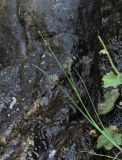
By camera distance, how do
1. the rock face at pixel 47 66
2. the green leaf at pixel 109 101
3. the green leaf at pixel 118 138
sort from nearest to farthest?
1. the green leaf at pixel 118 138
2. the green leaf at pixel 109 101
3. the rock face at pixel 47 66

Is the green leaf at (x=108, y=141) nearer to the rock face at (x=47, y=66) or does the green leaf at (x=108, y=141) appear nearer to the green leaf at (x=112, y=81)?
the rock face at (x=47, y=66)

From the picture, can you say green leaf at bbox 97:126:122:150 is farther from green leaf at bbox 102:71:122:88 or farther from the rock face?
green leaf at bbox 102:71:122:88

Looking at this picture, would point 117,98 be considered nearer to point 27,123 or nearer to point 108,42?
point 108,42

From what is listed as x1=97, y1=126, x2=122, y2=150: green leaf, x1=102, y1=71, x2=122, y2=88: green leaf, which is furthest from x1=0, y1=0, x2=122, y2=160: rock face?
x1=102, y1=71, x2=122, y2=88: green leaf

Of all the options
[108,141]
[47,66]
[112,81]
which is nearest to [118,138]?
[108,141]

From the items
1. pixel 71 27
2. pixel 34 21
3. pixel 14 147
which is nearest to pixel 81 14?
pixel 71 27

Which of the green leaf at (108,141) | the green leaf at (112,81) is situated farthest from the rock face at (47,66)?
the green leaf at (112,81)

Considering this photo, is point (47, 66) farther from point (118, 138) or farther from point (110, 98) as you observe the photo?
point (118, 138)
